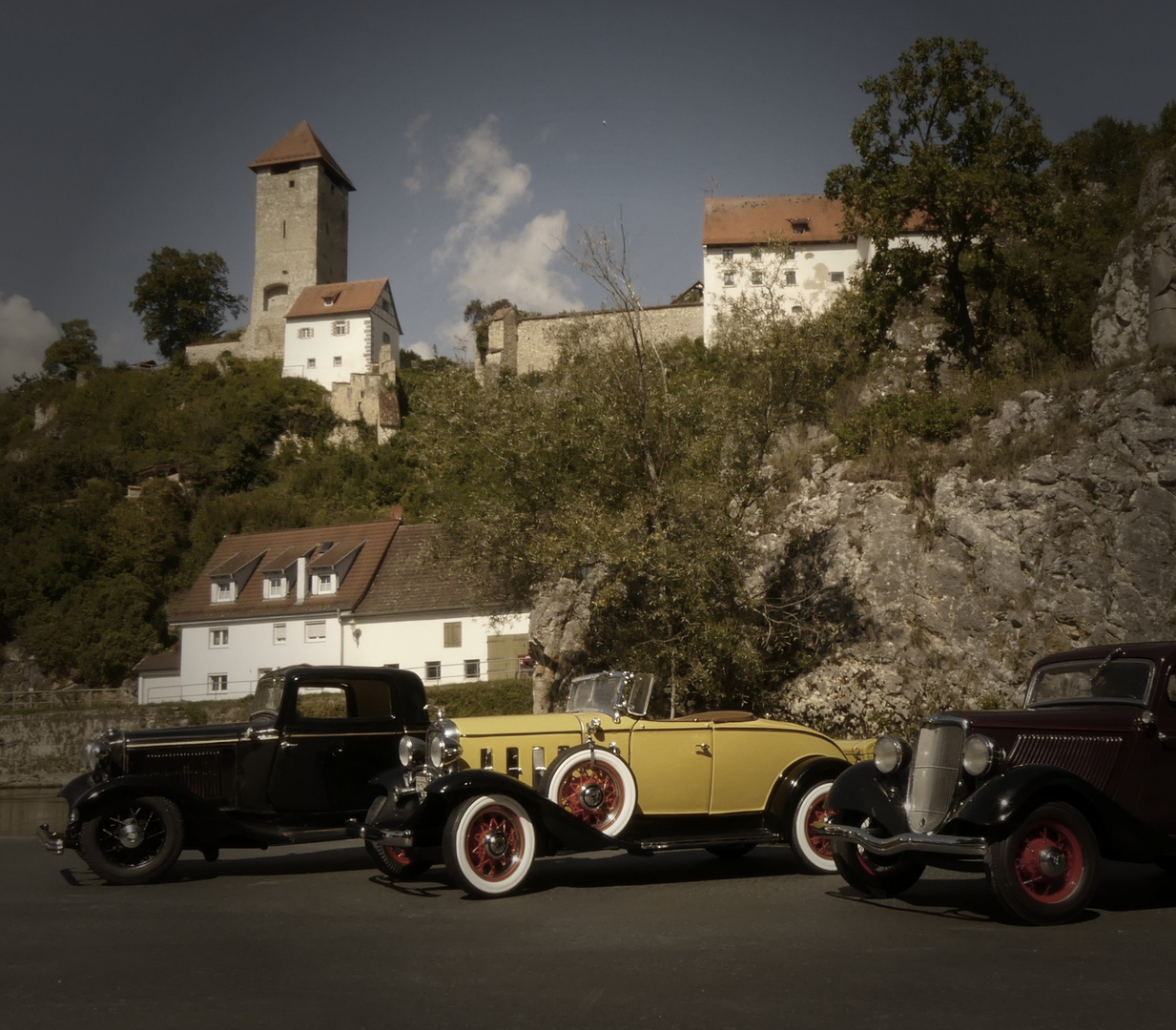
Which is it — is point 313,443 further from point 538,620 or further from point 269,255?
point 538,620

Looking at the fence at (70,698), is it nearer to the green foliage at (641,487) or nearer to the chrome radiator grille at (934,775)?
the green foliage at (641,487)

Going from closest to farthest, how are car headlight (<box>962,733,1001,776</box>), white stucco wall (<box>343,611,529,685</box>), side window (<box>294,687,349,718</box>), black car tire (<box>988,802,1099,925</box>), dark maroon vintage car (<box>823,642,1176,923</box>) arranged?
1. black car tire (<box>988,802,1099,925</box>)
2. dark maroon vintage car (<box>823,642,1176,923</box>)
3. car headlight (<box>962,733,1001,776</box>)
4. side window (<box>294,687,349,718</box>)
5. white stucco wall (<box>343,611,529,685</box>)

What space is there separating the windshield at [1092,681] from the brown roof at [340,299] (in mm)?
77555

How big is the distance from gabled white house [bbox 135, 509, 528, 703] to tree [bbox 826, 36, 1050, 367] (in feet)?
71.5

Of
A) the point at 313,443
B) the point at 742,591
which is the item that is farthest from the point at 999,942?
the point at 313,443

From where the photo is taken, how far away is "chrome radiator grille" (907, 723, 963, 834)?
7.71 meters

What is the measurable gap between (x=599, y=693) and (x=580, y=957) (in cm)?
421

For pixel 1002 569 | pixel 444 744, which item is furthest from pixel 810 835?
pixel 1002 569

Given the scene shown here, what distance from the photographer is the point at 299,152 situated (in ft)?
309

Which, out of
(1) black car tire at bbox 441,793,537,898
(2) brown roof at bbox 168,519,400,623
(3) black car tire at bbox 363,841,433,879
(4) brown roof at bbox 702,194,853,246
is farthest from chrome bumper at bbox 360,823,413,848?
(4) brown roof at bbox 702,194,853,246

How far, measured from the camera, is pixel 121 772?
10.6 metres

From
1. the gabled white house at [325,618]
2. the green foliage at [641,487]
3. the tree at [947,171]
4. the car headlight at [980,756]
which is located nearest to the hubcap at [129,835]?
the car headlight at [980,756]

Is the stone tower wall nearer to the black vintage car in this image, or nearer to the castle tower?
the castle tower

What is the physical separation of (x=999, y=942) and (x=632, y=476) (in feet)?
54.6
